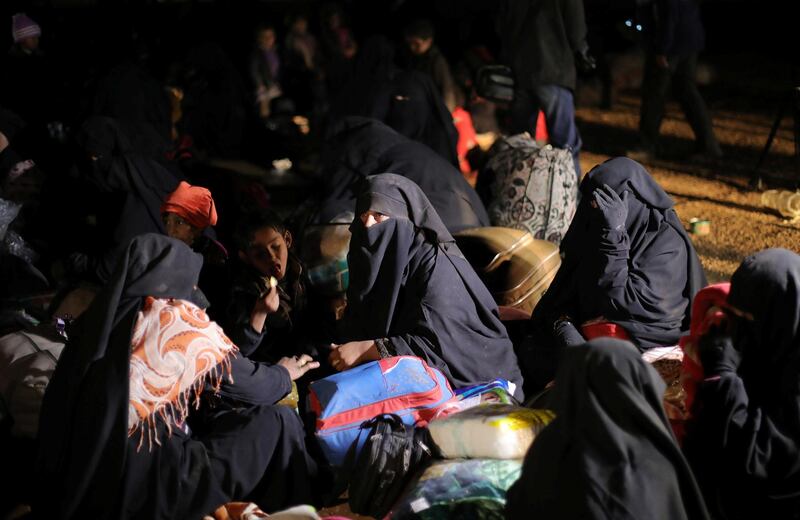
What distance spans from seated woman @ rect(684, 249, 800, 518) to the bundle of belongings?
0.57m

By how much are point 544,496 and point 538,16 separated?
5.33 metres

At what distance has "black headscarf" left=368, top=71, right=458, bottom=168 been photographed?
7.37 metres

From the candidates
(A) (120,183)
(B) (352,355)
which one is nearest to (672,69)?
(A) (120,183)

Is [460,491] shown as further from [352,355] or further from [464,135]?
[464,135]

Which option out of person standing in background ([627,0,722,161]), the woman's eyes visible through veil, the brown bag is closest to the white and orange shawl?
the woman's eyes visible through veil

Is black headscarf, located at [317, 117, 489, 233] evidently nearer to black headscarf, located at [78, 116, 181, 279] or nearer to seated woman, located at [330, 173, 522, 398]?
black headscarf, located at [78, 116, 181, 279]

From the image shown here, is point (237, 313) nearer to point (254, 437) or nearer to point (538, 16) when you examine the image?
point (254, 437)

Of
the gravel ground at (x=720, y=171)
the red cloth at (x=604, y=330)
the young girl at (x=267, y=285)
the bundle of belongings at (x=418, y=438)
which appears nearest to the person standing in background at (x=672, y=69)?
the gravel ground at (x=720, y=171)

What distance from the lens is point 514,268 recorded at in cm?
520

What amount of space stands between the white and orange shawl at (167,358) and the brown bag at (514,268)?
81.2 inches

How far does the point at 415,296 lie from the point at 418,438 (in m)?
0.87

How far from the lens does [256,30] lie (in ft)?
36.9

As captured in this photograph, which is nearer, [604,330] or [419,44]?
[604,330]

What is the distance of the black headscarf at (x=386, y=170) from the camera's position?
582 centimetres
